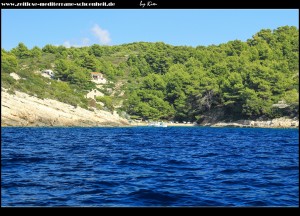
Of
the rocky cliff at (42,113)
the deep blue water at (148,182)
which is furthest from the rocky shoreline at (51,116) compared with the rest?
the deep blue water at (148,182)

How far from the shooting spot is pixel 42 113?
71812mm

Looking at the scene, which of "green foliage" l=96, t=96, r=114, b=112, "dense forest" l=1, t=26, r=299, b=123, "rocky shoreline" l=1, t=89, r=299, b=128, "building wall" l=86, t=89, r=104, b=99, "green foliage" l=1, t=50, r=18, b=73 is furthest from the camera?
"building wall" l=86, t=89, r=104, b=99

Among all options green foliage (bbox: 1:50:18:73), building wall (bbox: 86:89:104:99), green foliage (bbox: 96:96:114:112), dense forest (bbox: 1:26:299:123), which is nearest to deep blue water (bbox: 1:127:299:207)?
green foliage (bbox: 1:50:18:73)

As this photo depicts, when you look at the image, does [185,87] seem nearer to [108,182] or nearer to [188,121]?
[188,121]

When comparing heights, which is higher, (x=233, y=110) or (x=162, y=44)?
(x=162, y=44)

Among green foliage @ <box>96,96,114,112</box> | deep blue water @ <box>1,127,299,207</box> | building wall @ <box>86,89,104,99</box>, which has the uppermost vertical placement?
building wall @ <box>86,89,104,99</box>

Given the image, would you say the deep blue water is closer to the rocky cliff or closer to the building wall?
the rocky cliff

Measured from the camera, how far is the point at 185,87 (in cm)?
11350

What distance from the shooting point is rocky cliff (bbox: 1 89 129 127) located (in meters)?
65.1

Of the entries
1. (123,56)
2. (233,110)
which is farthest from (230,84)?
(123,56)

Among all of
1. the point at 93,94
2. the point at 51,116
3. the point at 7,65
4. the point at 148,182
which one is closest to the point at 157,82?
the point at 93,94

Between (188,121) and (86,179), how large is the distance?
315 ft

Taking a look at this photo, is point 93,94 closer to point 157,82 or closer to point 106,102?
point 106,102
